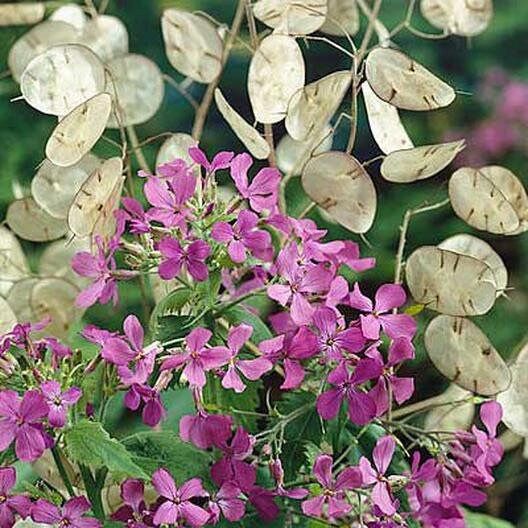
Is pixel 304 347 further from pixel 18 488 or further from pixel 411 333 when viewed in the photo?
pixel 18 488

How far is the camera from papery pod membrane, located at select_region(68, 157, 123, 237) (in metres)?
0.59

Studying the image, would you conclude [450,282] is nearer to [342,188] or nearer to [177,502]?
[342,188]

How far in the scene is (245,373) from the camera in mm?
549

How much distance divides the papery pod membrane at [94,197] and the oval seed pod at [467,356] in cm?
17

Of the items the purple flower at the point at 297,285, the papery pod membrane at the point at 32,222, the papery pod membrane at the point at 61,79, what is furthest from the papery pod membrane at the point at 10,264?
the purple flower at the point at 297,285

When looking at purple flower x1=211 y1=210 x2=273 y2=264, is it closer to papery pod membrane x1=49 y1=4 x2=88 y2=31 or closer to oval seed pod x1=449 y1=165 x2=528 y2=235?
oval seed pod x1=449 y1=165 x2=528 y2=235

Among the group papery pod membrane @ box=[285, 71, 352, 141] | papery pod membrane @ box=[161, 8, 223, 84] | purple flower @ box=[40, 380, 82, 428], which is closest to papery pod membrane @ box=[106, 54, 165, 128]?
papery pod membrane @ box=[161, 8, 223, 84]

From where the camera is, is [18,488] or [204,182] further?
[18,488]

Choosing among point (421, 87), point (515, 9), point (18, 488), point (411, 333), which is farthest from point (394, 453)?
point (515, 9)

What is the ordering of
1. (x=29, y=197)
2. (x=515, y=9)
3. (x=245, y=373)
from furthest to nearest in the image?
(x=515, y=9) < (x=29, y=197) < (x=245, y=373)

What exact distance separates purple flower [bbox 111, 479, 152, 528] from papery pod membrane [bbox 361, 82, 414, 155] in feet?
0.66

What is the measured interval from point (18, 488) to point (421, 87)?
14.8 inches

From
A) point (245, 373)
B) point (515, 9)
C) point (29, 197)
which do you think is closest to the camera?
point (245, 373)

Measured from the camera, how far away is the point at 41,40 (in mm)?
759
